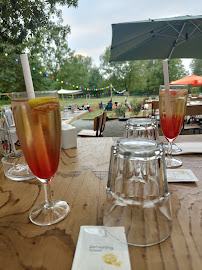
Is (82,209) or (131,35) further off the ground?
(131,35)

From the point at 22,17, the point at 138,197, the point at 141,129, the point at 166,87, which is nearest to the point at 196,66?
the point at 22,17

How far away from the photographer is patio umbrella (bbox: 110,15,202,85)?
2.96 meters

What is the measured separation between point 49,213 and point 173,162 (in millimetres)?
447

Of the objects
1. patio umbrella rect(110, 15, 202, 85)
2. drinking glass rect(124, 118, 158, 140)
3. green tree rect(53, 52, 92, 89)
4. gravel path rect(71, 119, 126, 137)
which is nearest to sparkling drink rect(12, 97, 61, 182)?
drinking glass rect(124, 118, 158, 140)

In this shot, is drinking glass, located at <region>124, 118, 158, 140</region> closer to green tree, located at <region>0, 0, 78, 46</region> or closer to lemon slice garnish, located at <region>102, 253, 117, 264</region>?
lemon slice garnish, located at <region>102, 253, 117, 264</region>

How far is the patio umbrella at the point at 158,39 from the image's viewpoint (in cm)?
296

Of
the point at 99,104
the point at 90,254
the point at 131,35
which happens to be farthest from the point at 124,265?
the point at 99,104

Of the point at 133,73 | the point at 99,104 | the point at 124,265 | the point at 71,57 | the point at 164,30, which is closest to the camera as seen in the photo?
the point at 124,265

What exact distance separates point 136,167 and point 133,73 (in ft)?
74.7

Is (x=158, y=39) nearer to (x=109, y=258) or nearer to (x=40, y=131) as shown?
(x=40, y=131)

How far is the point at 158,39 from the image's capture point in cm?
331

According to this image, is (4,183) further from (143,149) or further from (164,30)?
(164,30)

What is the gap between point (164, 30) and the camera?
313 centimetres

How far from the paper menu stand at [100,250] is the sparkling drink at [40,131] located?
0.51 feet
